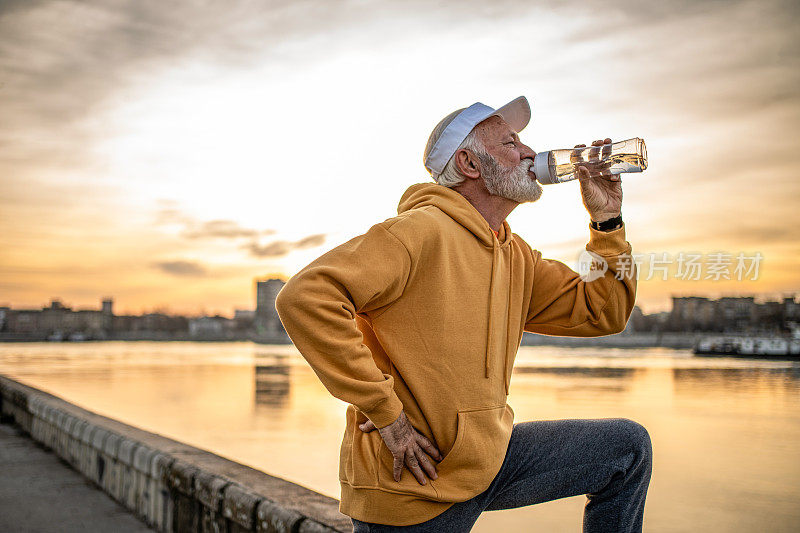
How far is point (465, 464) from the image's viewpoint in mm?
1695

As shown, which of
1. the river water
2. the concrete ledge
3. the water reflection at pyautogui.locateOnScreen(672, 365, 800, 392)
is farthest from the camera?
the water reflection at pyautogui.locateOnScreen(672, 365, 800, 392)

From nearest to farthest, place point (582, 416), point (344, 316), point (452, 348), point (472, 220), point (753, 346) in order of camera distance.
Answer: point (344, 316) < point (452, 348) < point (472, 220) < point (582, 416) < point (753, 346)

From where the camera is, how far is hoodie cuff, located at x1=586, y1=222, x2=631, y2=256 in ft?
6.31

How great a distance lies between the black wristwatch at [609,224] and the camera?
1.92m

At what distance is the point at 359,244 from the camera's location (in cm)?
163

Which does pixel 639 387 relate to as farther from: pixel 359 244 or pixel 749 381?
pixel 359 244

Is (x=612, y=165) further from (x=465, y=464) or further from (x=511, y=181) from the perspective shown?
(x=465, y=464)

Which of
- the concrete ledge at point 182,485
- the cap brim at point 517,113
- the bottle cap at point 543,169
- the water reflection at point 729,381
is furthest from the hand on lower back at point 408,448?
the water reflection at point 729,381

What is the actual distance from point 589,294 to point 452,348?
0.52 meters

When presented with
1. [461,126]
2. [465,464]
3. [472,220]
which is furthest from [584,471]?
[461,126]

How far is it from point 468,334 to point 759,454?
15.3m

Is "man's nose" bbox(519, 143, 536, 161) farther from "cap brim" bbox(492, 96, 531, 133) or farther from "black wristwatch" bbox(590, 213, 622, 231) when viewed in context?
"black wristwatch" bbox(590, 213, 622, 231)

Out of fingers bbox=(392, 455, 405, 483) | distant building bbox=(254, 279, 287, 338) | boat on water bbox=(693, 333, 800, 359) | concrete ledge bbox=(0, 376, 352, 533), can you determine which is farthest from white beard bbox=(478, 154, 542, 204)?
distant building bbox=(254, 279, 287, 338)

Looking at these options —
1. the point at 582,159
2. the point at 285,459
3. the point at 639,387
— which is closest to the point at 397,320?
the point at 582,159
